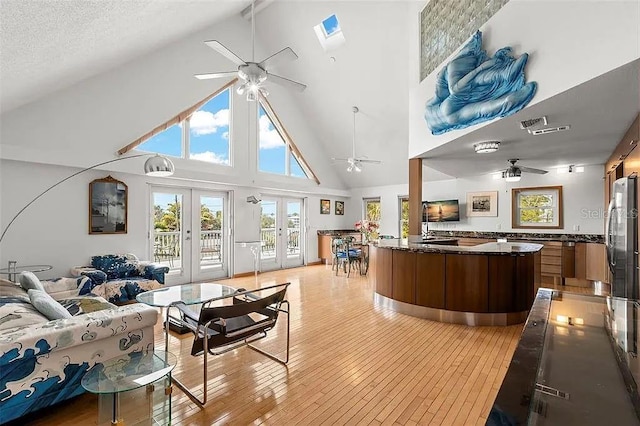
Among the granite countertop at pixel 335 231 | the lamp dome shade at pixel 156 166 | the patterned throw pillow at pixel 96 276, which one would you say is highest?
the lamp dome shade at pixel 156 166

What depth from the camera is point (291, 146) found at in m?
8.43

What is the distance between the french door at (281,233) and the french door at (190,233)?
116 centimetres

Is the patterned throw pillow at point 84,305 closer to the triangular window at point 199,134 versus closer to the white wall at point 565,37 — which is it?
the triangular window at point 199,134

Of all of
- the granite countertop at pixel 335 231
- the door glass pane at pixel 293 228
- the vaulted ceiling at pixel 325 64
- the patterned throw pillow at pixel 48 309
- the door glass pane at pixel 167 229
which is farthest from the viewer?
the granite countertop at pixel 335 231

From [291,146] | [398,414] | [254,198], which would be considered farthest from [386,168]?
[398,414]

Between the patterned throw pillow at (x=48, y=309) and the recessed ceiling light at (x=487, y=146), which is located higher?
the recessed ceiling light at (x=487, y=146)

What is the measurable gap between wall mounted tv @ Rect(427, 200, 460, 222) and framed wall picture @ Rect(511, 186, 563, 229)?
4.19 ft

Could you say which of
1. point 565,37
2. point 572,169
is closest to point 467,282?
point 565,37

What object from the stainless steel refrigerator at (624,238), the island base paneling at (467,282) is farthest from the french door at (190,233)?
the stainless steel refrigerator at (624,238)

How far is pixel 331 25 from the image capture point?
20.5ft

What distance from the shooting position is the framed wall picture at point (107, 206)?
516 cm

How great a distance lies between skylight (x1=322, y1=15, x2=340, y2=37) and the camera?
19.9ft

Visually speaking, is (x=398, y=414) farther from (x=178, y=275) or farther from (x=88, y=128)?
(x=88, y=128)

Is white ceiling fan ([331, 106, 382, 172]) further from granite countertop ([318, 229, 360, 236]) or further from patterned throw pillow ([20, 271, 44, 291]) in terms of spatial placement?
patterned throw pillow ([20, 271, 44, 291])
